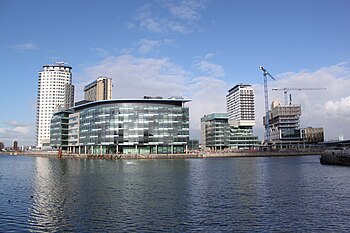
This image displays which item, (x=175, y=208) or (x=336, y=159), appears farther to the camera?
(x=336, y=159)

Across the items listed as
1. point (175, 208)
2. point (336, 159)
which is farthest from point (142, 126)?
point (175, 208)

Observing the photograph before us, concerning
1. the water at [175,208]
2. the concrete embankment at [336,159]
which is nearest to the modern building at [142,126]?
the concrete embankment at [336,159]

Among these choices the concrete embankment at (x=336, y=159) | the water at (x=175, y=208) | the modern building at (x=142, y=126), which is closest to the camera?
the water at (x=175, y=208)

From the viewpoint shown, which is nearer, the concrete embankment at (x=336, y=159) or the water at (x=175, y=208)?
the water at (x=175, y=208)

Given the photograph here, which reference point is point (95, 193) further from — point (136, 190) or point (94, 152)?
point (94, 152)

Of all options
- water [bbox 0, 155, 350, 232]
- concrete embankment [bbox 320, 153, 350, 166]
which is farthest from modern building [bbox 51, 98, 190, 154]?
water [bbox 0, 155, 350, 232]

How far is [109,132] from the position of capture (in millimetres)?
182625

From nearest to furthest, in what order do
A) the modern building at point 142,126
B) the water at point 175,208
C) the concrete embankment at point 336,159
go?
the water at point 175,208 < the concrete embankment at point 336,159 < the modern building at point 142,126

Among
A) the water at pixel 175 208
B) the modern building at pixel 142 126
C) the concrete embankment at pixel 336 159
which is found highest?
the modern building at pixel 142 126

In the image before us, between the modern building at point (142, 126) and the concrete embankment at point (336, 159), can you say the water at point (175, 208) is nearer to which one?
the concrete embankment at point (336, 159)

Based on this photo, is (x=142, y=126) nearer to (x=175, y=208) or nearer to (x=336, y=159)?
(x=336, y=159)

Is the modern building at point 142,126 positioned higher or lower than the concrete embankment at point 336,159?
higher

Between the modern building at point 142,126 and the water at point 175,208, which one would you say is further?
the modern building at point 142,126

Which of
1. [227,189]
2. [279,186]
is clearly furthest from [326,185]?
[227,189]
